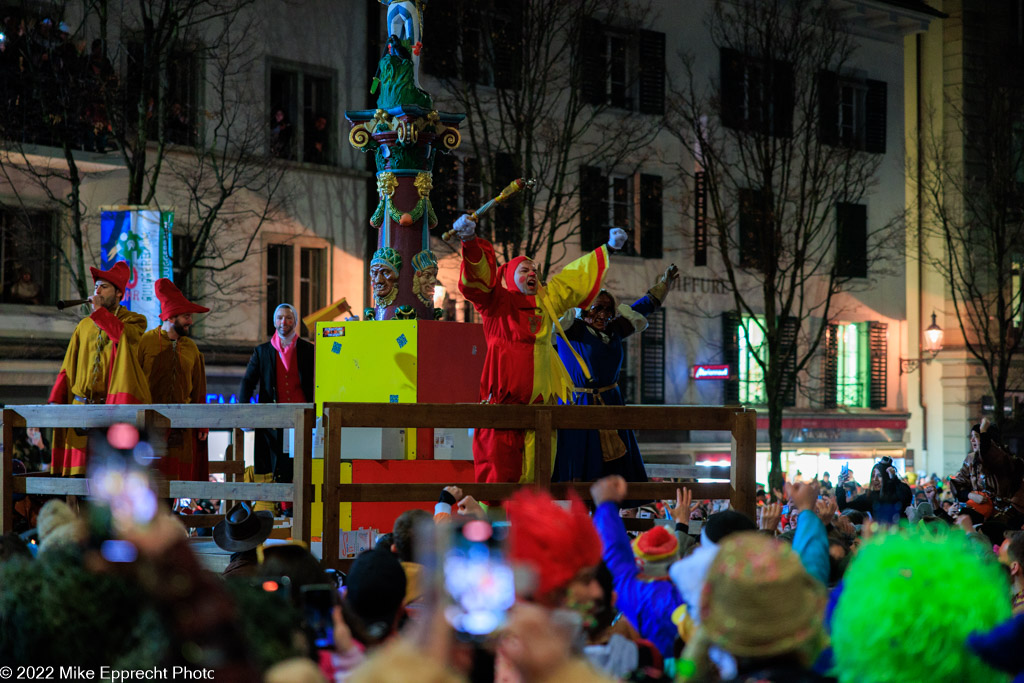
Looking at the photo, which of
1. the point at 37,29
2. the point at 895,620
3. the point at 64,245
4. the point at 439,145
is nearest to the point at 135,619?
Result: the point at 895,620

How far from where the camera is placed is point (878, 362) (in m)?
29.5

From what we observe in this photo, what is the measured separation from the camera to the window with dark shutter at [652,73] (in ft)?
82.7

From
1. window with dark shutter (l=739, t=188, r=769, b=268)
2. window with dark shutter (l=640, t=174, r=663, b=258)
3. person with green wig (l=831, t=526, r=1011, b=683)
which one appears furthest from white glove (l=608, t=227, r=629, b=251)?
window with dark shutter (l=640, t=174, r=663, b=258)

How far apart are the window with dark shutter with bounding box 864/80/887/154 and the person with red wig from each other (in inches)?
859

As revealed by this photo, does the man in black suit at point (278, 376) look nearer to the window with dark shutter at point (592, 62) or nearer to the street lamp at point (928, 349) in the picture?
the window with dark shutter at point (592, 62)

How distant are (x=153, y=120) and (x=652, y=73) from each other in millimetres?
10580

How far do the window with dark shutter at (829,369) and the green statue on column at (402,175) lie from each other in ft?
63.3

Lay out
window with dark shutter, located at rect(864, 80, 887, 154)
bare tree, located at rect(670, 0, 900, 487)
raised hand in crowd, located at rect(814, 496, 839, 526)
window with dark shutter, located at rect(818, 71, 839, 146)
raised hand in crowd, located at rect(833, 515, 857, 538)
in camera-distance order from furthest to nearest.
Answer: window with dark shutter, located at rect(864, 80, 887, 154)
window with dark shutter, located at rect(818, 71, 839, 146)
bare tree, located at rect(670, 0, 900, 487)
raised hand in crowd, located at rect(833, 515, 857, 538)
raised hand in crowd, located at rect(814, 496, 839, 526)

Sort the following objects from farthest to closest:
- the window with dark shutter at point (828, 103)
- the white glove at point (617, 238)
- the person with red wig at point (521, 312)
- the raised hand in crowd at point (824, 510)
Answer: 1. the window with dark shutter at point (828, 103)
2. the white glove at point (617, 238)
3. the person with red wig at point (521, 312)
4. the raised hand in crowd at point (824, 510)

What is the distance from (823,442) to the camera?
1111 inches

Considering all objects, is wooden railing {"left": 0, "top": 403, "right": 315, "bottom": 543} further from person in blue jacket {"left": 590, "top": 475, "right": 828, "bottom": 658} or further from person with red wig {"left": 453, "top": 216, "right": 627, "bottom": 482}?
person in blue jacket {"left": 590, "top": 475, "right": 828, "bottom": 658}

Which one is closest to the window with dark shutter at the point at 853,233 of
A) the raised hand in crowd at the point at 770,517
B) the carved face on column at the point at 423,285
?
the carved face on column at the point at 423,285

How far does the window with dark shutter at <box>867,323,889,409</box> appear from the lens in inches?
1152

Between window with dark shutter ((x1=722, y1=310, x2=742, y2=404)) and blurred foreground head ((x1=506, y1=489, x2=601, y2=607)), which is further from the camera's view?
window with dark shutter ((x1=722, y1=310, x2=742, y2=404))
